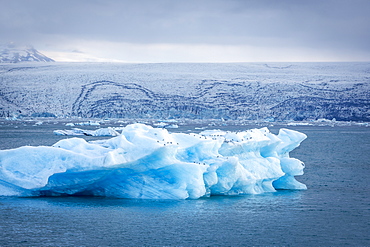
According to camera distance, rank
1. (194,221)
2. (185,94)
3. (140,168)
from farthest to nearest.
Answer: (185,94) < (140,168) < (194,221)

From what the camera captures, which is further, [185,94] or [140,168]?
[185,94]

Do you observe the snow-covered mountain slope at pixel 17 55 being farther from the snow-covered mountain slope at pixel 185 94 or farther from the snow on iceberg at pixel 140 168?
the snow on iceberg at pixel 140 168

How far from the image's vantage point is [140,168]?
12375 millimetres

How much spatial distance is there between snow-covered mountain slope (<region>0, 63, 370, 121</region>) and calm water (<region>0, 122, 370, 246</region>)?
48733 mm

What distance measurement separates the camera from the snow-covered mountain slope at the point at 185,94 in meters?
63.8

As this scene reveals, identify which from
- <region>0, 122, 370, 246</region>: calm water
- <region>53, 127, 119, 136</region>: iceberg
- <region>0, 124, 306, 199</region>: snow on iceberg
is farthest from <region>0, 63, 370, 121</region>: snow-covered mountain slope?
<region>0, 122, 370, 246</region>: calm water

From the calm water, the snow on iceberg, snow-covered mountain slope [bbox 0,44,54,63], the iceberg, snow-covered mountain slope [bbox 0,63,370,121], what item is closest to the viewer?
the calm water

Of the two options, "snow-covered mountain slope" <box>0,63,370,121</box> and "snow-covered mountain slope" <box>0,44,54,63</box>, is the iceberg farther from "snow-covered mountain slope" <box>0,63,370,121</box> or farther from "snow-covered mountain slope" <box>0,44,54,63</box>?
"snow-covered mountain slope" <box>0,44,54,63</box>

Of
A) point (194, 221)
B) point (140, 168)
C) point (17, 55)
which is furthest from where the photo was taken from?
point (17, 55)

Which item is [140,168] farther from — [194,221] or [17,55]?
[17,55]

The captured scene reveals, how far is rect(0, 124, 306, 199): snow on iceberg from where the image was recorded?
1219cm

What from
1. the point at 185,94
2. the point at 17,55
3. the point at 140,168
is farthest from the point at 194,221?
the point at 17,55

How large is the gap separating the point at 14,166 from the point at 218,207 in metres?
5.26

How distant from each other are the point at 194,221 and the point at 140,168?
209 cm
